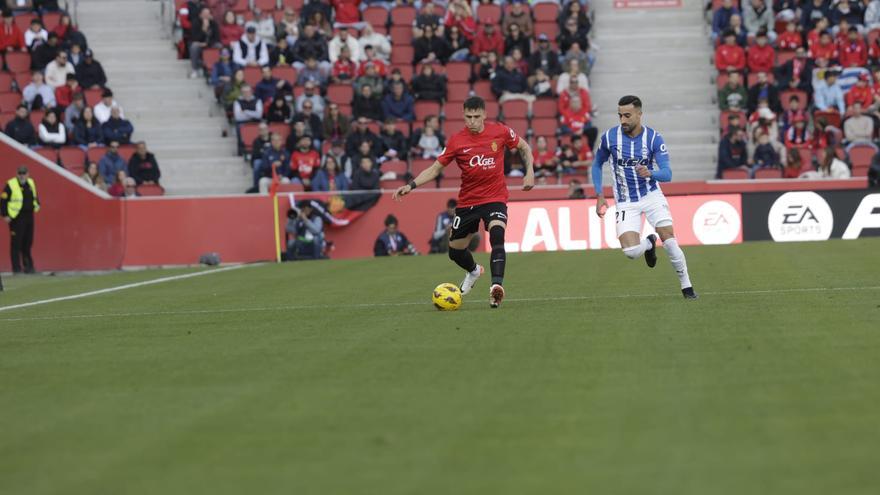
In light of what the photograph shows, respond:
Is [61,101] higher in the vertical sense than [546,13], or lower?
lower

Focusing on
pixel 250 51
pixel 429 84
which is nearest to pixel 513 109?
pixel 429 84

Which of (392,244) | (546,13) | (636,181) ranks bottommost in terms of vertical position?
(392,244)

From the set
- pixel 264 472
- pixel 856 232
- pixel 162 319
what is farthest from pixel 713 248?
pixel 264 472

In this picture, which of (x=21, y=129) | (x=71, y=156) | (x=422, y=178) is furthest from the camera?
(x=71, y=156)

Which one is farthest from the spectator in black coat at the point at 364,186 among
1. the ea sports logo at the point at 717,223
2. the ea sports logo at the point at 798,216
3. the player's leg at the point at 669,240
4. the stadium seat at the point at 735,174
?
the player's leg at the point at 669,240

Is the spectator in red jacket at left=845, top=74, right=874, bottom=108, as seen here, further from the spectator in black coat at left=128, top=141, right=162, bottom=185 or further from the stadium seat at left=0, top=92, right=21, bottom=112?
the stadium seat at left=0, top=92, right=21, bottom=112

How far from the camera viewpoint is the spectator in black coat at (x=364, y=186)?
91.0ft

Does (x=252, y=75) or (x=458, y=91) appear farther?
(x=252, y=75)

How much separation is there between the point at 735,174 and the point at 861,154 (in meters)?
2.72

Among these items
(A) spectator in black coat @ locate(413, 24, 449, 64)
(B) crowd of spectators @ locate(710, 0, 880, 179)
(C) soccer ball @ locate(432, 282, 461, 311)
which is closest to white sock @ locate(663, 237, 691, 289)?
(C) soccer ball @ locate(432, 282, 461, 311)

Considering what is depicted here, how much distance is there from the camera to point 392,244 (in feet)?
88.1

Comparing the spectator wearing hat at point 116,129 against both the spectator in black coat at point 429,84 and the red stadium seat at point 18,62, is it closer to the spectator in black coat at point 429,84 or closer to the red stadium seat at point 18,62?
the red stadium seat at point 18,62

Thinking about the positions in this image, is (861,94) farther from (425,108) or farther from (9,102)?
(9,102)

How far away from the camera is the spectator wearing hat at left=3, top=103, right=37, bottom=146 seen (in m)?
29.2
